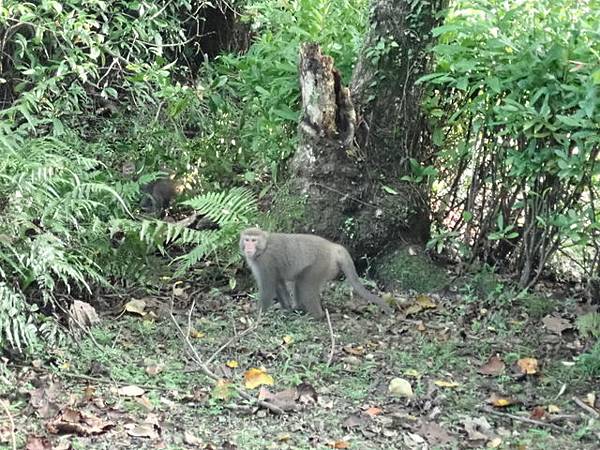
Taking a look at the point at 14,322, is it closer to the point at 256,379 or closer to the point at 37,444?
the point at 37,444

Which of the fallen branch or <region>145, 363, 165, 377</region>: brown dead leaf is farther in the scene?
<region>145, 363, 165, 377</region>: brown dead leaf

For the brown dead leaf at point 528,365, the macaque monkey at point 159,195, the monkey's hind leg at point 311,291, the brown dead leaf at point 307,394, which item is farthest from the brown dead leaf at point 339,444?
the macaque monkey at point 159,195

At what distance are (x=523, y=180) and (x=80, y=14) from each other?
4032 mm

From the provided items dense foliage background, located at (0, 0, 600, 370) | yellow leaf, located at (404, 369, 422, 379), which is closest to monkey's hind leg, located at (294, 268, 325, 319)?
dense foliage background, located at (0, 0, 600, 370)

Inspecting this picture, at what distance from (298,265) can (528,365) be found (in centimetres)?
189

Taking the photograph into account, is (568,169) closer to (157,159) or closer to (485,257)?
(485,257)

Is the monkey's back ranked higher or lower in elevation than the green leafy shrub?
lower

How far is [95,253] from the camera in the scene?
683 cm

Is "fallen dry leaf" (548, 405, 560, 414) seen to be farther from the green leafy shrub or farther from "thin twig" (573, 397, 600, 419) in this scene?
the green leafy shrub

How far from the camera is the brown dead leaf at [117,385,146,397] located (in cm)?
530

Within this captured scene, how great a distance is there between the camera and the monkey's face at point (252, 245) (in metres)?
6.84

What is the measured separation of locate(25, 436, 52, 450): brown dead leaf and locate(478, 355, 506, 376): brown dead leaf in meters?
2.75

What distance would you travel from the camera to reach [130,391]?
17.5ft

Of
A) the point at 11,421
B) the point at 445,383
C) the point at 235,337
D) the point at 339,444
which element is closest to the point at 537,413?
the point at 445,383
